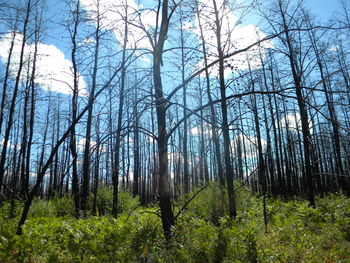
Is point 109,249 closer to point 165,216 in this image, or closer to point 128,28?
point 165,216

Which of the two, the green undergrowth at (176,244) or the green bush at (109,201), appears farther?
the green bush at (109,201)

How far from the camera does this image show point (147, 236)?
4500 millimetres

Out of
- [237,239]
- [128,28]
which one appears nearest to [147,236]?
[237,239]

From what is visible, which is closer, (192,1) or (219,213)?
(192,1)

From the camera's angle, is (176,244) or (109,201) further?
(109,201)

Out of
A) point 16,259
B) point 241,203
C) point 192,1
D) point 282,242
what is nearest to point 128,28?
point 192,1

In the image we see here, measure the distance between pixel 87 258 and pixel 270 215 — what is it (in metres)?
5.54

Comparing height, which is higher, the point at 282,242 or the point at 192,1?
the point at 192,1

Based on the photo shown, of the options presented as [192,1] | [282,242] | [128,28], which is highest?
[192,1]

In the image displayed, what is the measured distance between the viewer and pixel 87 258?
3.66 meters

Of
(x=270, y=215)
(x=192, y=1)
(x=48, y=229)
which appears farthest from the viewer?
(x=270, y=215)

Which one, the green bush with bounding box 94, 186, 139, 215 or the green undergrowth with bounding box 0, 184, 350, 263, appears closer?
the green undergrowth with bounding box 0, 184, 350, 263

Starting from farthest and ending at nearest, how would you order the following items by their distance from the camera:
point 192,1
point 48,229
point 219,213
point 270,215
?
1. point 219,213
2. point 270,215
3. point 48,229
4. point 192,1

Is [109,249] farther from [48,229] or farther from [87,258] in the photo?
[48,229]
